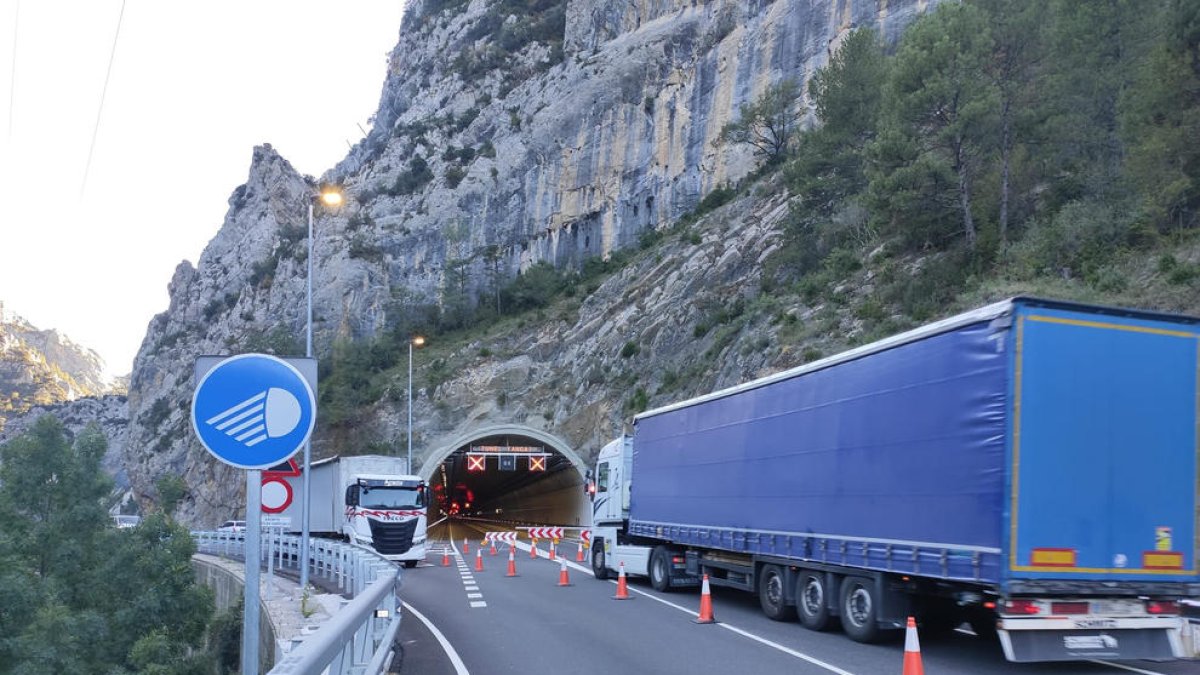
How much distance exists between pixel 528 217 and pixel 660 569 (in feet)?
206

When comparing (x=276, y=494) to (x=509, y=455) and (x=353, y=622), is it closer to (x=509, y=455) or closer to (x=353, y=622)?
(x=353, y=622)

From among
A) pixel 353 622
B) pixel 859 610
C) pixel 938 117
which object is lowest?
pixel 859 610

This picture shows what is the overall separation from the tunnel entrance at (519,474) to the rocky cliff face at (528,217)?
7.46 feet

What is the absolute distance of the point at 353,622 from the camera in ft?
20.2

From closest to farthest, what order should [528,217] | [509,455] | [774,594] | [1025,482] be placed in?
1. [1025,482]
2. [774,594]
3. [509,455]
4. [528,217]

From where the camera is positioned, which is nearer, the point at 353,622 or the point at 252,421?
the point at 252,421

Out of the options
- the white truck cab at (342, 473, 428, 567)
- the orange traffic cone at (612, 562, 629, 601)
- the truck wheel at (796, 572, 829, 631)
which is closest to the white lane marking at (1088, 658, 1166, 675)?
the truck wheel at (796, 572, 829, 631)

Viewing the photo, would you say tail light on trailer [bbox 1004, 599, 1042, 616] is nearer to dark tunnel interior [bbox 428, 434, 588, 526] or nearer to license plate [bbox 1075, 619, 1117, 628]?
license plate [bbox 1075, 619, 1117, 628]

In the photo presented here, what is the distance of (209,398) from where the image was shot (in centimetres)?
477

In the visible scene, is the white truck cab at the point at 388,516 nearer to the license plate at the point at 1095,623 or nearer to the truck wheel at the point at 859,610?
the truck wheel at the point at 859,610

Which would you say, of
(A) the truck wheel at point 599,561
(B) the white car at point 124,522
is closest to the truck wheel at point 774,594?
(A) the truck wheel at point 599,561

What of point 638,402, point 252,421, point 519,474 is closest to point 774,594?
point 252,421

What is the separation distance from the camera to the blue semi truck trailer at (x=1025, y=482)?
9977mm

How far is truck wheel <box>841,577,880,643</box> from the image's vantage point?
1232 centimetres
